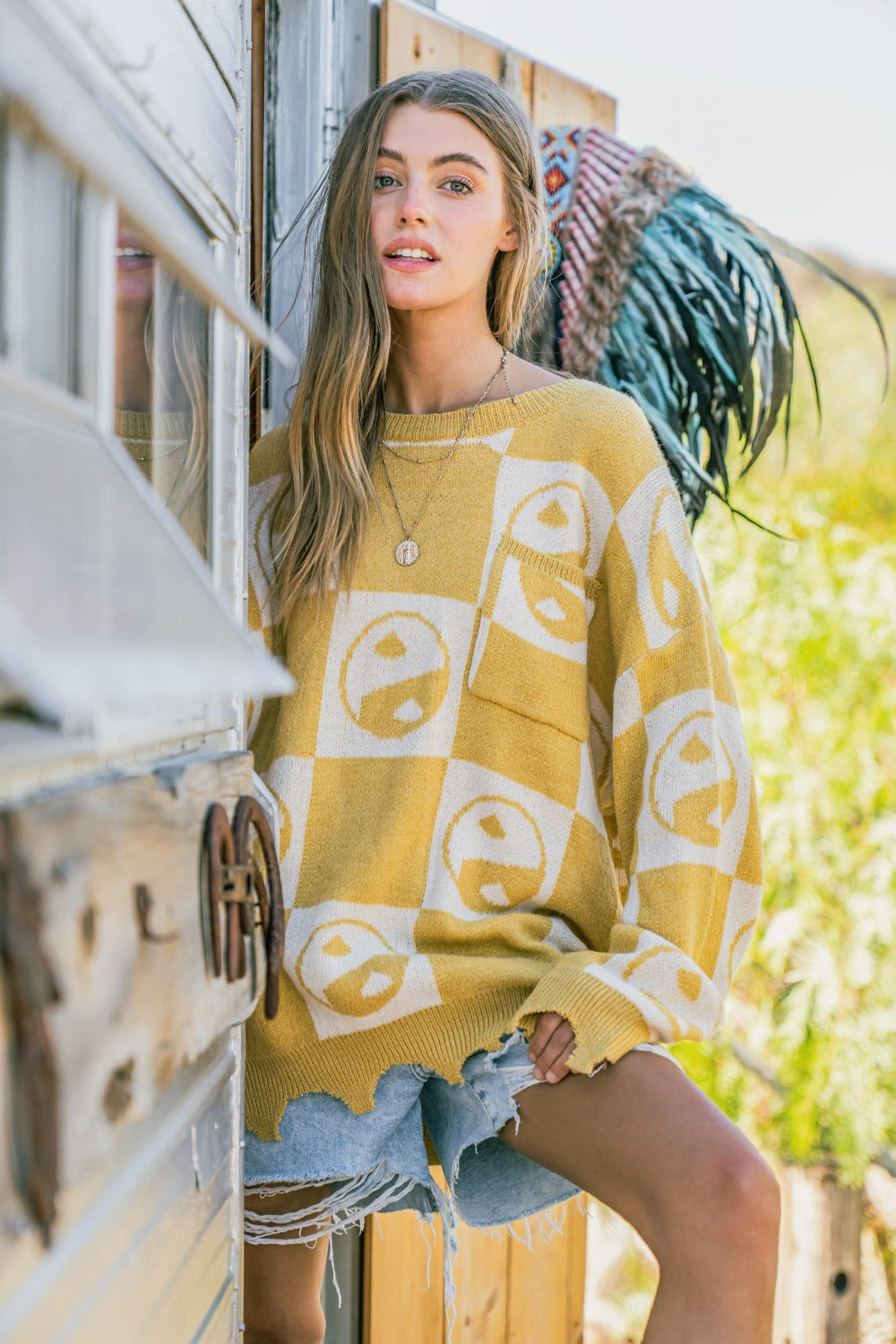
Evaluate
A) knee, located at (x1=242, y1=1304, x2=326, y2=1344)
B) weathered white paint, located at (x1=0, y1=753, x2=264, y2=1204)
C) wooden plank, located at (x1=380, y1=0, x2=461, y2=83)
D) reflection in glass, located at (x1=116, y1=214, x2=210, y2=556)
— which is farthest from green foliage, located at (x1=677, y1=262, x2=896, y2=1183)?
weathered white paint, located at (x1=0, y1=753, x2=264, y2=1204)

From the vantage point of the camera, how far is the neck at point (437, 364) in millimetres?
1796

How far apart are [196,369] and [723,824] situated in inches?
31.7

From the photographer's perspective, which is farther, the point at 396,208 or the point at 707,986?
the point at 396,208

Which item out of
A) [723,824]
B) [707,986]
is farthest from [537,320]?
[707,986]

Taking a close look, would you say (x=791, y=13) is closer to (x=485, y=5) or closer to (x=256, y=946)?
(x=485, y=5)

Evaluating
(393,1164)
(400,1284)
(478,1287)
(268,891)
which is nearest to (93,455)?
(268,891)

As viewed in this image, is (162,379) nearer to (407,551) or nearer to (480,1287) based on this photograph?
(407,551)

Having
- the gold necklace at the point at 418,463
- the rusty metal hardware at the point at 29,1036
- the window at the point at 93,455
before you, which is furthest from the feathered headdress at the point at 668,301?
the rusty metal hardware at the point at 29,1036

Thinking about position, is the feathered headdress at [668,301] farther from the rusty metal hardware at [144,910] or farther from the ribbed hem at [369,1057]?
the rusty metal hardware at [144,910]

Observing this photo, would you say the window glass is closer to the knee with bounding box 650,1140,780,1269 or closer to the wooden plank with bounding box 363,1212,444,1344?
the knee with bounding box 650,1140,780,1269

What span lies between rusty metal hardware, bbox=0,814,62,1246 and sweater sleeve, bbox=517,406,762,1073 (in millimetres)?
768

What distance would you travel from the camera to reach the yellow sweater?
1559 mm

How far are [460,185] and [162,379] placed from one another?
723 millimetres

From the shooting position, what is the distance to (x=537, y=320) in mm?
2291
